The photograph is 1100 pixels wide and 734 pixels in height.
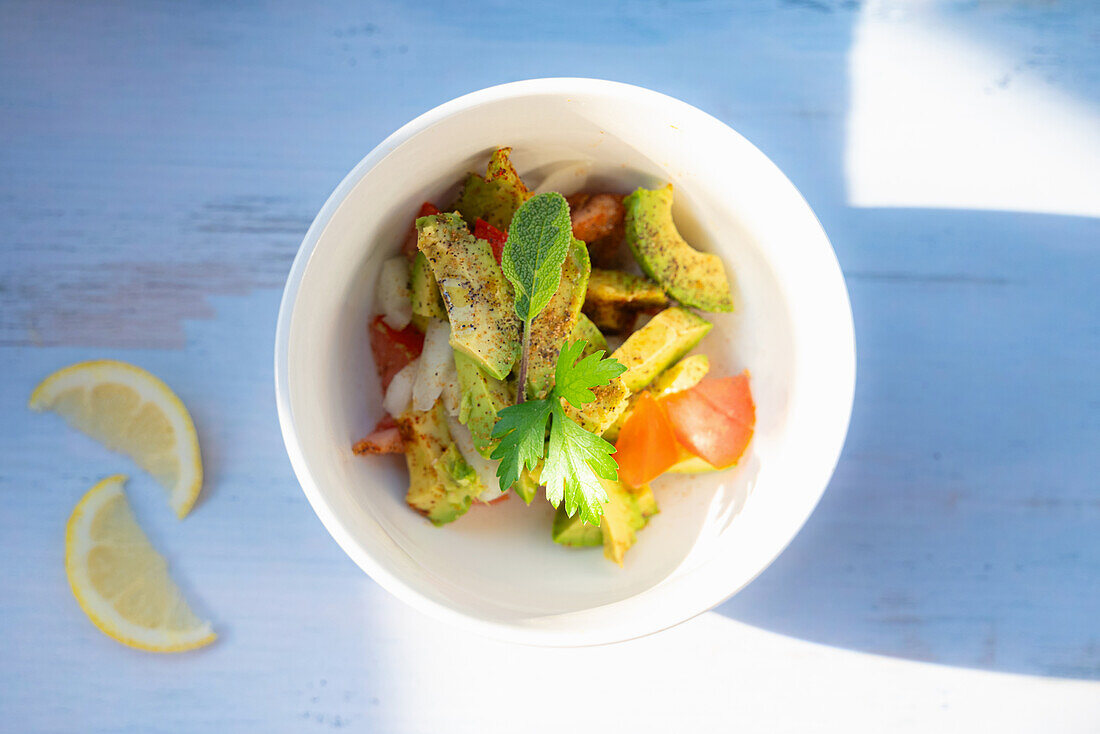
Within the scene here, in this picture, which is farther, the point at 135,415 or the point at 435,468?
the point at 135,415

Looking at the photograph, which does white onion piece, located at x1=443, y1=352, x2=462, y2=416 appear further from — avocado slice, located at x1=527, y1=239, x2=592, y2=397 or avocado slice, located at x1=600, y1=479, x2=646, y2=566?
avocado slice, located at x1=600, y1=479, x2=646, y2=566

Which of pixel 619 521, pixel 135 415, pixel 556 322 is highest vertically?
pixel 556 322

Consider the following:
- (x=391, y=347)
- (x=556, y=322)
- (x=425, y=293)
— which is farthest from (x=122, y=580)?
(x=556, y=322)

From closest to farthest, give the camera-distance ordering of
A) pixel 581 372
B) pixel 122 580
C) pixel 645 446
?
pixel 581 372
pixel 645 446
pixel 122 580

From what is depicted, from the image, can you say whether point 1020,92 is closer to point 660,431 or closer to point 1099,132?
point 1099,132

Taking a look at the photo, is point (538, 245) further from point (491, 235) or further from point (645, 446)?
point (645, 446)

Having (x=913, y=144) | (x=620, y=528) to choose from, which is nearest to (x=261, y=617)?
(x=620, y=528)

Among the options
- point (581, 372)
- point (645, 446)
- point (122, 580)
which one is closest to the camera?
point (581, 372)
